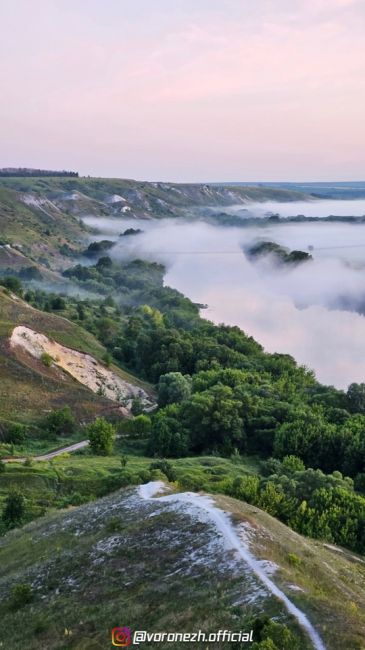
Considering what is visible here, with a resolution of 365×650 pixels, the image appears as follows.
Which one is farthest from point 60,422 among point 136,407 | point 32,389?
point 136,407

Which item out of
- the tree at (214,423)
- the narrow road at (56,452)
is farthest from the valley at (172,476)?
the narrow road at (56,452)

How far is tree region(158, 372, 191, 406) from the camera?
6944 cm

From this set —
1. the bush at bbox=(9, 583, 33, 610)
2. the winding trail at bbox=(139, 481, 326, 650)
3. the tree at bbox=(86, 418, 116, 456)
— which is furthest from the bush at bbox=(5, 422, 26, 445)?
the bush at bbox=(9, 583, 33, 610)

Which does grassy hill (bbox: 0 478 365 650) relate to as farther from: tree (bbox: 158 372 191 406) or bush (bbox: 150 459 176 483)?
tree (bbox: 158 372 191 406)

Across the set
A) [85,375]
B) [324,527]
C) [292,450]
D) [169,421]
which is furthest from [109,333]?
[324,527]

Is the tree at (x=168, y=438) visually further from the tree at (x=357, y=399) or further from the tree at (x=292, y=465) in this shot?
the tree at (x=357, y=399)

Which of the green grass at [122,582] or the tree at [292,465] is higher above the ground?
the green grass at [122,582]

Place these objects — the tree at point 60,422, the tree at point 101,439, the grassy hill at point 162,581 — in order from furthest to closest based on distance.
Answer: the tree at point 60,422 → the tree at point 101,439 → the grassy hill at point 162,581

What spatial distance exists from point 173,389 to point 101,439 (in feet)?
62.7

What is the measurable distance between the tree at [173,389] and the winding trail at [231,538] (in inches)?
1466

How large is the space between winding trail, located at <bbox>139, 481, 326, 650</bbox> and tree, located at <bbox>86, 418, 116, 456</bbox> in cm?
2032

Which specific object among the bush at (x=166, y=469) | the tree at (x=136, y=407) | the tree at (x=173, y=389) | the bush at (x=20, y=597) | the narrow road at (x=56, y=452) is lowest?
the narrow road at (x=56, y=452)

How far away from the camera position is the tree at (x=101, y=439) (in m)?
51.8

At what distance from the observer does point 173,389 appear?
69.8 metres
